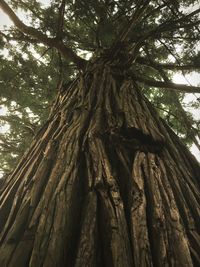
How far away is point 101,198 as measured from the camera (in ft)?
5.37

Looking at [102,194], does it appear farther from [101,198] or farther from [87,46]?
[87,46]

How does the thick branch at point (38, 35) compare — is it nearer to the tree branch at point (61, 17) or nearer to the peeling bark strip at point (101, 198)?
the tree branch at point (61, 17)

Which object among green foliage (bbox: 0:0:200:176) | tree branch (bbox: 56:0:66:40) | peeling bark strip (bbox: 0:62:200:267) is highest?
green foliage (bbox: 0:0:200:176)

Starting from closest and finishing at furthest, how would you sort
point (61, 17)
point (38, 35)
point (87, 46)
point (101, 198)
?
point (101, 198), point (61, 17), point (38, 35), point (87, 46)

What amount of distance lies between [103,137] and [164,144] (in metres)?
0.51

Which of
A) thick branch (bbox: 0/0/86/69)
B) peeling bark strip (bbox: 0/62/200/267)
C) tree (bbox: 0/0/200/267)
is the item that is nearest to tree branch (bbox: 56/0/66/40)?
thick branch (bbox: 0/0/86/69)

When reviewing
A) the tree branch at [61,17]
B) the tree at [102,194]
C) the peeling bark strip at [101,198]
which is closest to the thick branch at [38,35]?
the tree branch at [61,17]

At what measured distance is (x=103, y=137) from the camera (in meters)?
2.24

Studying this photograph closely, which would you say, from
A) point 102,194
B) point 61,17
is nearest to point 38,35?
point 61,17

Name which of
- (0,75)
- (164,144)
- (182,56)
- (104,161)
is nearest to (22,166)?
(104,161)

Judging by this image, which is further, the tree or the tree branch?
the tree branch

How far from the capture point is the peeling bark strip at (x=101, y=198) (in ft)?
4.44

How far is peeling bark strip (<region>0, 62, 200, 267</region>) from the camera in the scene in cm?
135

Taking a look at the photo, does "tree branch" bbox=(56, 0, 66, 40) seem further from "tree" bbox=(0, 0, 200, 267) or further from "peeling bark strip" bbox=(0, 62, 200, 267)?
"peeling bark strip" bbox=(0, 62, 200, 267)
